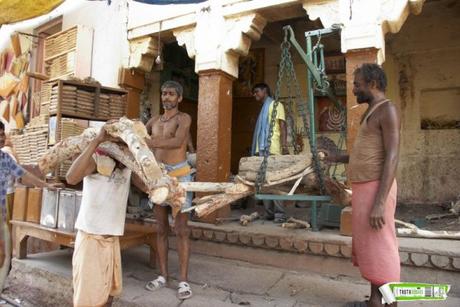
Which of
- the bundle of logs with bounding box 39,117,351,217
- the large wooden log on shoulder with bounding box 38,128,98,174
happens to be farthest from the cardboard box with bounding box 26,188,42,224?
the large wooden log on shoulder with bounding box 38,128,98,174

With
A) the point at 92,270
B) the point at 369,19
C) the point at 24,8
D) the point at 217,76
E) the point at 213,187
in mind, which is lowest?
the point at 92,270

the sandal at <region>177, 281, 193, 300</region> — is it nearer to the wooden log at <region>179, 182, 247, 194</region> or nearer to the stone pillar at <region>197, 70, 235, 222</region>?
the wooden log at <region>179, 182, 247, 194</region>

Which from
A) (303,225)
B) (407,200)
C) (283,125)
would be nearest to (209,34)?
(283,125)

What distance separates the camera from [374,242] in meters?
2.71

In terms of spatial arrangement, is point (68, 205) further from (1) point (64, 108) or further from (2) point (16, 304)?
(1) point (64, 108)

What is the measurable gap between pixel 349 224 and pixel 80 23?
20.9 ft

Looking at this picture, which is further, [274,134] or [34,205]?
[274,134]

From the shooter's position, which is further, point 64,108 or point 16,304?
point 64,108

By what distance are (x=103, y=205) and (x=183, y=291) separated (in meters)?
1.24

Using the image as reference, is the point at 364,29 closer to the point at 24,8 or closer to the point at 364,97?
the point at 364,97

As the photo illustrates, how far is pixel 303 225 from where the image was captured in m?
4.77

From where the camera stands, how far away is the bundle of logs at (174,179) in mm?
2547

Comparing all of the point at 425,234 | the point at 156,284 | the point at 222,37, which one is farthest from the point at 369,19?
the point at 156,284

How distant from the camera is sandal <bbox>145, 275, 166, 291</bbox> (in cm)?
379
